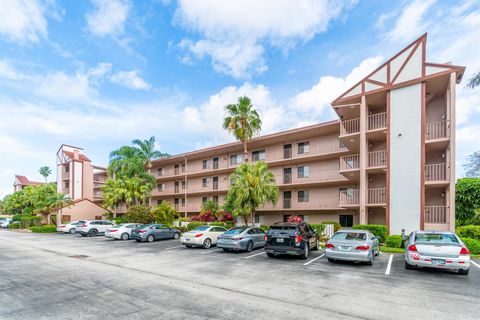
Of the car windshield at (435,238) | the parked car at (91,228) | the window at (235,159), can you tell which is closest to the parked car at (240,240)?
the car windshield at (435,238)

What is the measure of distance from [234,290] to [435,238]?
782 cm

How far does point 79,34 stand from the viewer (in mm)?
15734

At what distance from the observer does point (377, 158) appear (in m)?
20.1

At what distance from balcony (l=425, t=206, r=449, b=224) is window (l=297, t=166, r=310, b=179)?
10.3 metres

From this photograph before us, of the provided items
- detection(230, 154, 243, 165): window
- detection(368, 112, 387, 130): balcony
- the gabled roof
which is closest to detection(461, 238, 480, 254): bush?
detection(368, 112, 387, 130): balcony

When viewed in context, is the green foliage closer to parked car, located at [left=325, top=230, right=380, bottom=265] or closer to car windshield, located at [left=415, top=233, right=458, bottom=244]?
car windshield, located at [left=415, top=233, right=458, bottom=244]

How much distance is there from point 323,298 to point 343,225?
60.1 feet

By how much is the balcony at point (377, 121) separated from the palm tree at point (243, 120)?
1004 centimetres

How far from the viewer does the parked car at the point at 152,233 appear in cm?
2053

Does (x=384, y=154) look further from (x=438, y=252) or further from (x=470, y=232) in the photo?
(x=438, y=252)

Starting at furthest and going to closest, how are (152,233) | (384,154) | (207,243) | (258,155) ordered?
(258,155), (152,233), (384,154), (207,243)

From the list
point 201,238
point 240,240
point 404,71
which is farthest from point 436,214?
point 201,238

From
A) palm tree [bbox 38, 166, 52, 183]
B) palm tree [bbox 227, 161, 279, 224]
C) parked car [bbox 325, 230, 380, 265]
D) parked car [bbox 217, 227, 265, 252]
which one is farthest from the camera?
palm tree [bbox 38, 166, 52, 183]

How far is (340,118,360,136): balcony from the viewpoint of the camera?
21.1 meters
